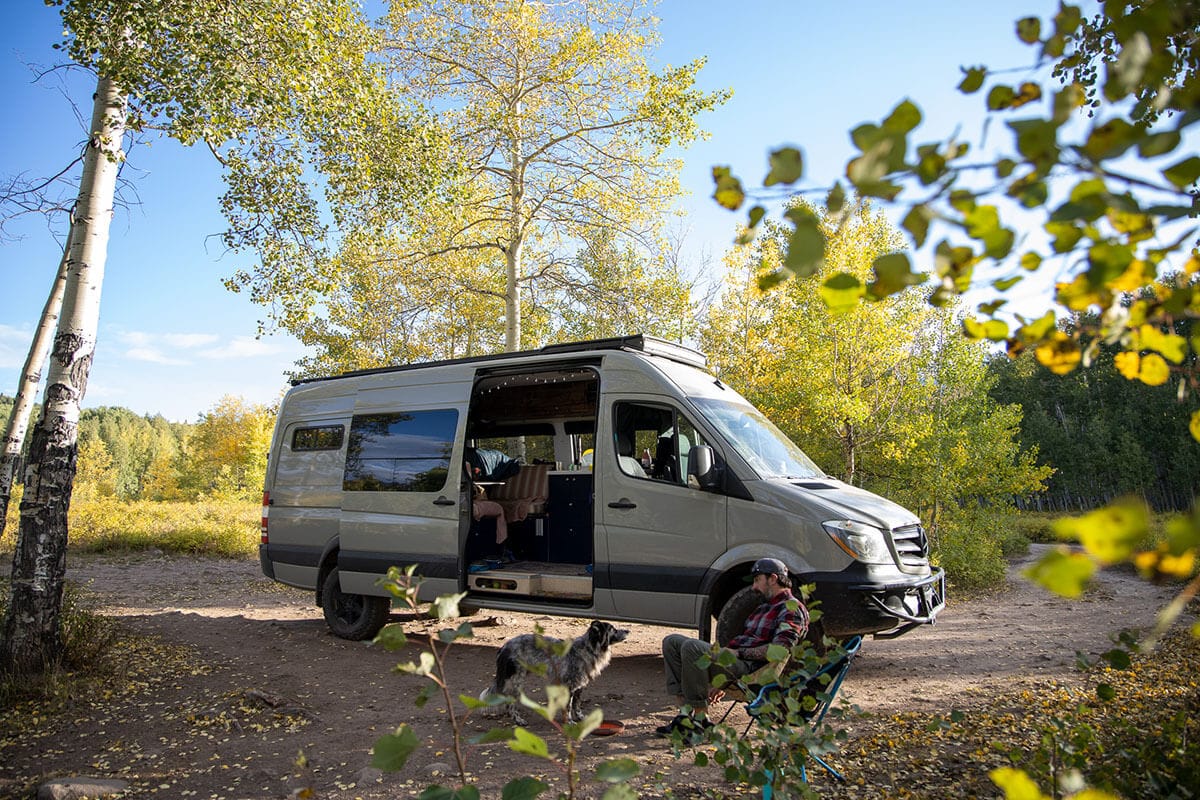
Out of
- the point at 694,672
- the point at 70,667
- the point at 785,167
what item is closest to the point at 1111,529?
the point at 785,167

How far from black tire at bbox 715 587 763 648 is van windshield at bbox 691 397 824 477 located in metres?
0.97

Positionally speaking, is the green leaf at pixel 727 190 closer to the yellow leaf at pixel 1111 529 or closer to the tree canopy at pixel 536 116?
the yellow leaf at pixel 1111 529

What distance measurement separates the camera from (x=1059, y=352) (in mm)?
1446

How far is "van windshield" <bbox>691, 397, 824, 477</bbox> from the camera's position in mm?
6332

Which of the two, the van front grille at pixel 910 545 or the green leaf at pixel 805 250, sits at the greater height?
the green leaf at pixel 805 250

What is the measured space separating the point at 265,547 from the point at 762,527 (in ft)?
20.4

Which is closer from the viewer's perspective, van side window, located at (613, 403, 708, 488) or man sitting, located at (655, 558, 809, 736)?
man sitting, located at (655, 558, 809, 736)

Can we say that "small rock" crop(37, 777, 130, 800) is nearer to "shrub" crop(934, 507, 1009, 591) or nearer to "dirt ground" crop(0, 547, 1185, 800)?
"dirt ground" crop(0, 547, 1185, 800)

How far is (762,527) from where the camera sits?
584 centimetres

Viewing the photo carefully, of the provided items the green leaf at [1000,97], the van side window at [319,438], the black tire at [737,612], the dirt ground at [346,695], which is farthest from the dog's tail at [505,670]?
the green leaf at [1000,97]

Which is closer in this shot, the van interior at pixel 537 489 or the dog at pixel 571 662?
the dog at pixel 571 662

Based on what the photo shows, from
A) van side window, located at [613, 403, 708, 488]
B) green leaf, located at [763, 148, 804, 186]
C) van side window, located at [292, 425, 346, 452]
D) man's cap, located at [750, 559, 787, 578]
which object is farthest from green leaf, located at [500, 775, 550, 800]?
van side window, located at [292, 425, 346, 452]

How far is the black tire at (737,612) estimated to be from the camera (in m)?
5.65

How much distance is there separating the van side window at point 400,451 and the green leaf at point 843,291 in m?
6.68
